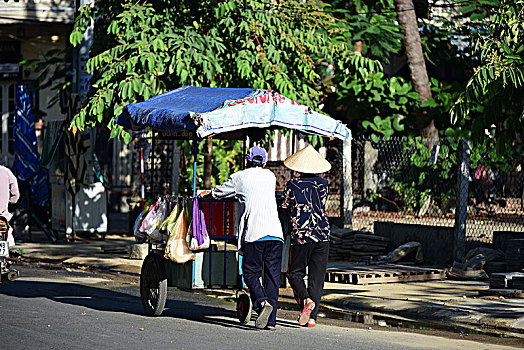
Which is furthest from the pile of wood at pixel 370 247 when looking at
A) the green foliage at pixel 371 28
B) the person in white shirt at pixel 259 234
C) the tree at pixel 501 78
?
the person in white shirt at pixel 259 234

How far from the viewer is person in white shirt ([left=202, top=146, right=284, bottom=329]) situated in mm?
9227

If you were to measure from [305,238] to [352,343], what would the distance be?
1.37 metres

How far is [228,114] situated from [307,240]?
165 centimetres

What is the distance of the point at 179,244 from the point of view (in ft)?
31.9

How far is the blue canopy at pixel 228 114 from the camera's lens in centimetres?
970

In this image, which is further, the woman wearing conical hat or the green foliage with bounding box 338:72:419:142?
the green foliage with bounding box 338:72:419:142

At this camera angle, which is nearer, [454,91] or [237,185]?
[237,185]

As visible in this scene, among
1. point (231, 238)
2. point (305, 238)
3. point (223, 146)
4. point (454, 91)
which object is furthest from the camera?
point (454, 91)

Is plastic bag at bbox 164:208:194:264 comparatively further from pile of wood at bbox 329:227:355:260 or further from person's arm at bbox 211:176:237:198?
pile of wood at bbox 329:227:355:260

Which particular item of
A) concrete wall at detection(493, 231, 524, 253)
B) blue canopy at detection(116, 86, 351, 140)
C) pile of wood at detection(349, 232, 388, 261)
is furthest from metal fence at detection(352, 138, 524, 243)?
blue canopy at detection(116, 86, 351, 140)

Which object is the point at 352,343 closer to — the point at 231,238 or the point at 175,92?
the point at 231,238

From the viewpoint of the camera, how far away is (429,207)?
51.8 ft

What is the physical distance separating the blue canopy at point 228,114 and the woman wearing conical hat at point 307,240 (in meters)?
0.81

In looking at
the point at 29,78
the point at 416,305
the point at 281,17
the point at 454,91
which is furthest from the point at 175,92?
the point at 29,78
